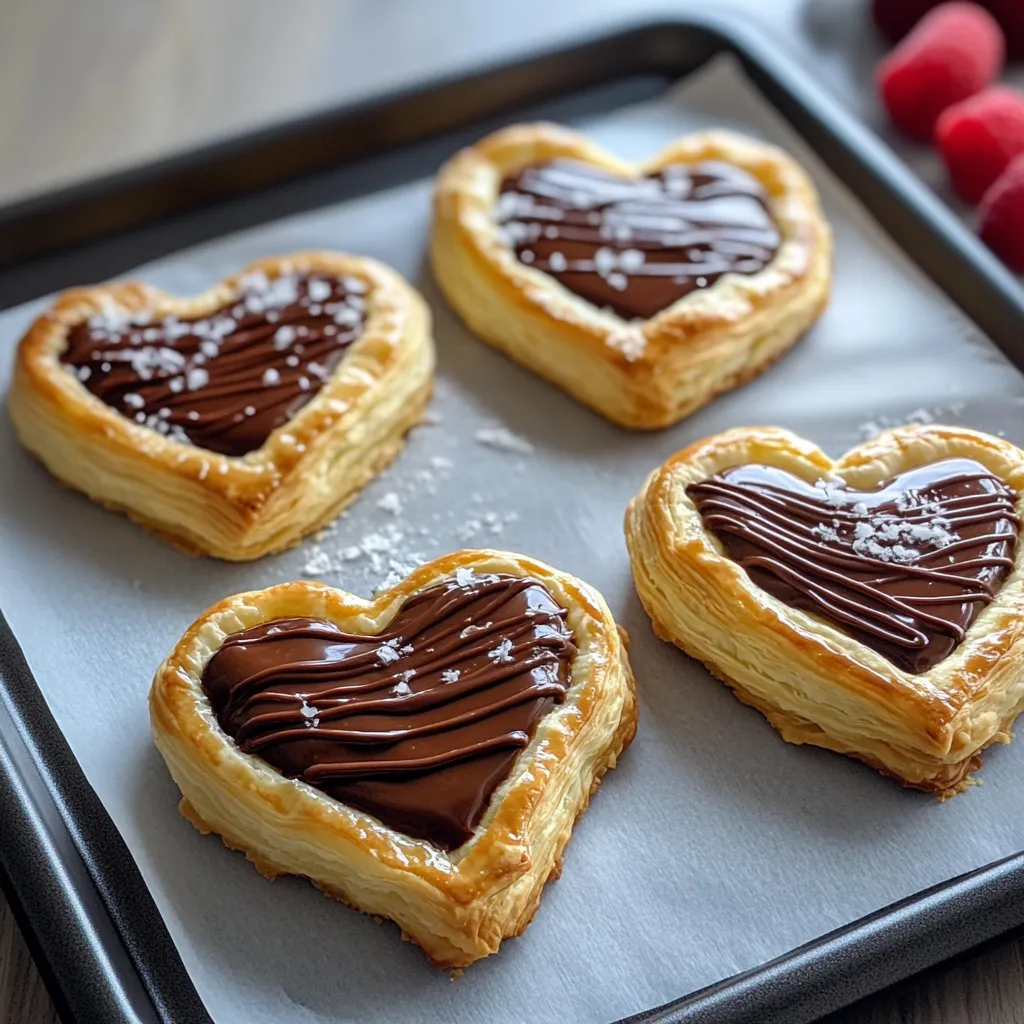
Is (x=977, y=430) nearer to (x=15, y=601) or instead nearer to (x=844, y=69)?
(x=844, y=69)

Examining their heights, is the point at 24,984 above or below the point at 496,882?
below

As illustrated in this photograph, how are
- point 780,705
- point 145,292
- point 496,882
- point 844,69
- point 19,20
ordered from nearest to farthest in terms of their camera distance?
point 496,882
point 780,705
point 145,292
point 844,69
point 19,20

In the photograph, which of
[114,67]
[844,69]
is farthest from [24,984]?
[844,69]

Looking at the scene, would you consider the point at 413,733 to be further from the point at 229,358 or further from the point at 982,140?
the point at 982,140

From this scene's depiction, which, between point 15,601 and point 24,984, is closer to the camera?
point 24,984

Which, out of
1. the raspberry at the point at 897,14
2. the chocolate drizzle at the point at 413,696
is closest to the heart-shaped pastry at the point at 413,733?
the chocolate drizzle at the point at 413,696

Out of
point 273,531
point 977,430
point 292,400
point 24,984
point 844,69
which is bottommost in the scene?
point 24,984

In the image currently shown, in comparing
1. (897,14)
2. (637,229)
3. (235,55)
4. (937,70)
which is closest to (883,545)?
(637,229)
